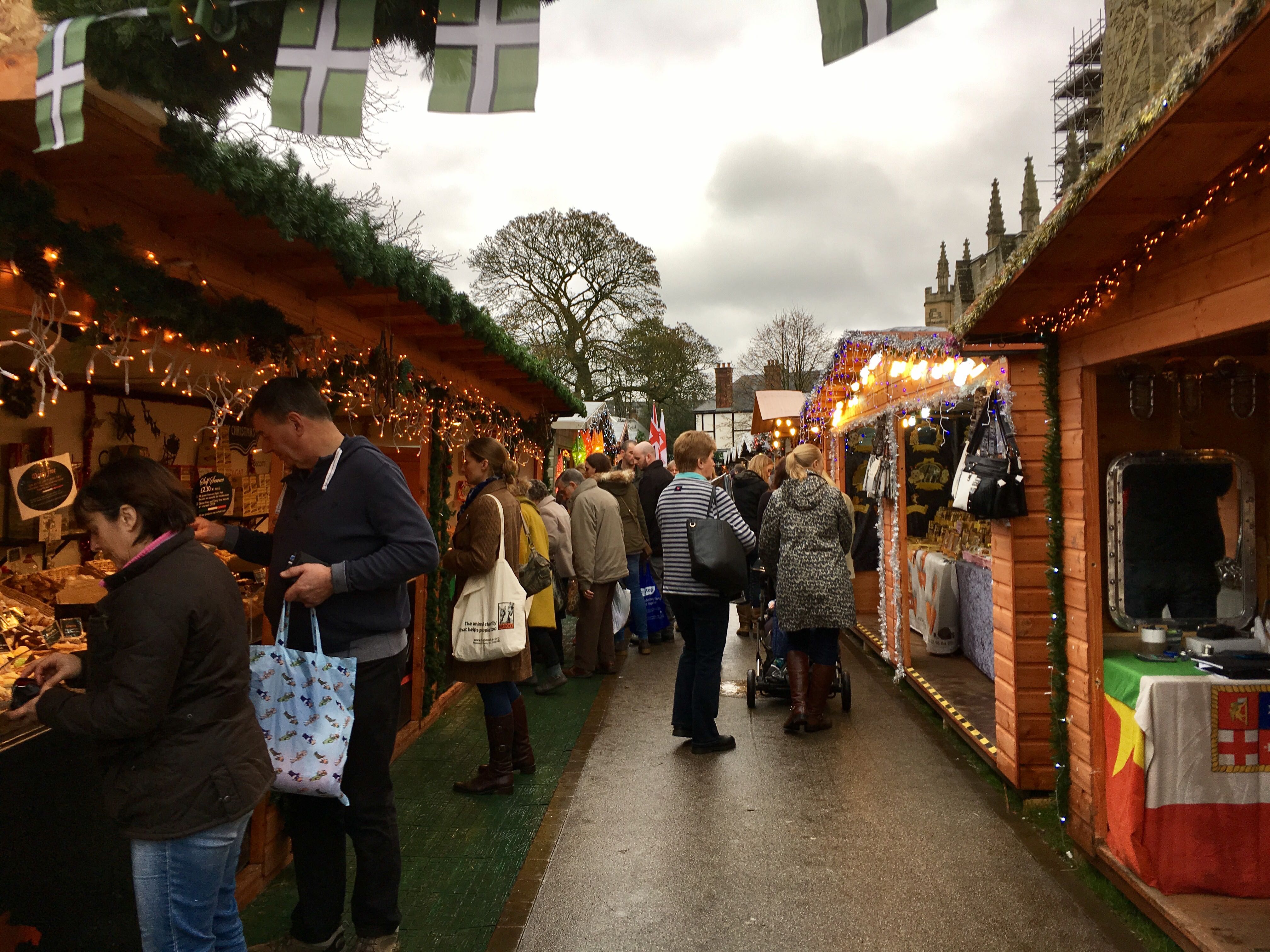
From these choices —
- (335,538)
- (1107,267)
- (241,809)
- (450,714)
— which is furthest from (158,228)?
(450,714)

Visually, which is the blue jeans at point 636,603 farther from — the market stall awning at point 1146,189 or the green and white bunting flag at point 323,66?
the green and white bunting flag at point 323,66

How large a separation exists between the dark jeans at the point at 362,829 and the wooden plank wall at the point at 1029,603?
11.1ft

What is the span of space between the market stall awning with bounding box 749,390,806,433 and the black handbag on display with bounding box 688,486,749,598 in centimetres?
858

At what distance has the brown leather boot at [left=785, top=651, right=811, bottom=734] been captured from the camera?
6.17 metres

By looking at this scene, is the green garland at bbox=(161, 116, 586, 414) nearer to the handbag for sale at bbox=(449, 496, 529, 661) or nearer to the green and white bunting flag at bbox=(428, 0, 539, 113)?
the green and white bunting flag at bbox=(428, 0, 539, 113)

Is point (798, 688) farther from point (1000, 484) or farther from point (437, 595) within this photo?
point (437, 595)

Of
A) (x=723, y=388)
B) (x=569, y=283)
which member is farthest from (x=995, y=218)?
(x=569, y=283)

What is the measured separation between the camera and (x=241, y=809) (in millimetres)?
2354

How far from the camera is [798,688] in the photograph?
621 centimetres

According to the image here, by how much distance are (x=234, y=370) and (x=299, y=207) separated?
1.97 meters

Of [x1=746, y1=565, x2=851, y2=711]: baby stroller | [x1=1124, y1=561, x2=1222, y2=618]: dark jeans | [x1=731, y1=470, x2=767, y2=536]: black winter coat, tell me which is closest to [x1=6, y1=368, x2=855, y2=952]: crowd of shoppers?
[x1=746, y1=565, x2=851, y2=711]: baby stroller

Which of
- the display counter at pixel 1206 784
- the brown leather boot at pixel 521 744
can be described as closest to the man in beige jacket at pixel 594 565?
the brown leather boot at pixel 521 744

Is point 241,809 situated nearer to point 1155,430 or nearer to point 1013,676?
point 1013,676

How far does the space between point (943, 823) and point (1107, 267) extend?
110 inches
